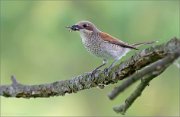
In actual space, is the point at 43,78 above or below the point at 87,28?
above

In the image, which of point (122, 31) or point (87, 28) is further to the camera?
point (122, 31)

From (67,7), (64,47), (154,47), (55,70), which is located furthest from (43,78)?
(154,47)

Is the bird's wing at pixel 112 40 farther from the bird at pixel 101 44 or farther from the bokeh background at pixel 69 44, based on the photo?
the bokeh background at pixel 69 44

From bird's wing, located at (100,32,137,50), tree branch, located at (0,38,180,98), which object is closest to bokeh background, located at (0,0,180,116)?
bird's wing, located at (100,32,137,50)

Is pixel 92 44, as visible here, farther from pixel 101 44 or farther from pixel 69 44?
pixel 69 44

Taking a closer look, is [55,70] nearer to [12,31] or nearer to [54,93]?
[12,31]

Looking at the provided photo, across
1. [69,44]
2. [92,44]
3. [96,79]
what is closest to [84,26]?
[92,44]
